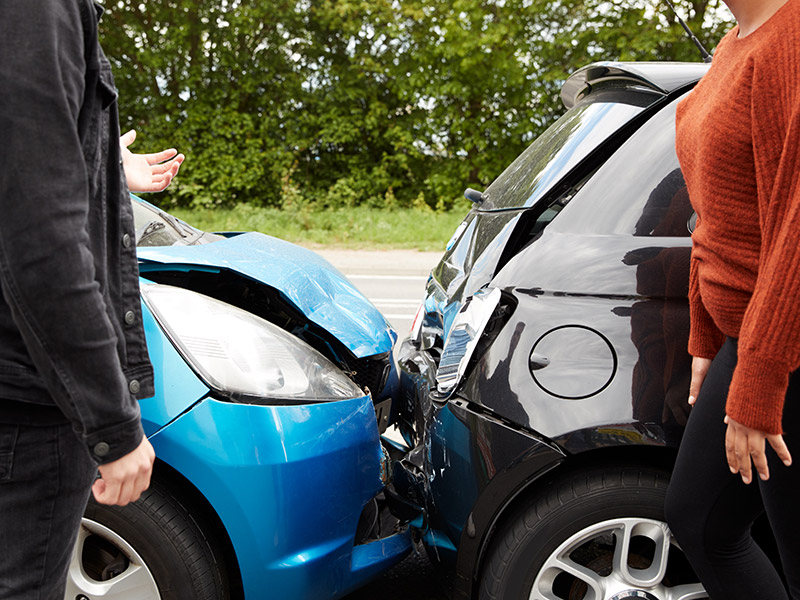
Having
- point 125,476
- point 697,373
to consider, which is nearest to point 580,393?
point 697,373

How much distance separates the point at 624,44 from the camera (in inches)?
595

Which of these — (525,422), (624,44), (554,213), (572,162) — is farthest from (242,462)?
(624,44)

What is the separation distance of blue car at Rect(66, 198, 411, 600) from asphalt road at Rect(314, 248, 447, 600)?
0.35 metres

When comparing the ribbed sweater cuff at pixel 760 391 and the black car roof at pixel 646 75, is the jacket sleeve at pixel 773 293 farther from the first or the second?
the black car roof at pixel 646 75

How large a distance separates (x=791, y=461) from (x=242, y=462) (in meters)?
1.12

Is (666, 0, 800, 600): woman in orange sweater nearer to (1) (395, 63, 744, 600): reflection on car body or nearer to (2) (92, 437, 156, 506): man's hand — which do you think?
(1) (395, 63, 744, 600): reflection on car body

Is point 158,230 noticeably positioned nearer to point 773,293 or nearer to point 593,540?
point 593,540

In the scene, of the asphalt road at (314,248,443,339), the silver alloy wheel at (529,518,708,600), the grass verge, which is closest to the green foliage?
the grass verge

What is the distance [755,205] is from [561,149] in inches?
32.4

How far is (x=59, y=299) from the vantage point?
990mm

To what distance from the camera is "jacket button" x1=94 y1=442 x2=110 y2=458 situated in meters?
1.06

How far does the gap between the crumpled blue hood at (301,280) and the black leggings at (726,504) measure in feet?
3.63

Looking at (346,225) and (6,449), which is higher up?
(6,449)

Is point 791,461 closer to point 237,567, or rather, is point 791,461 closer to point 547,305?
point 547,305
